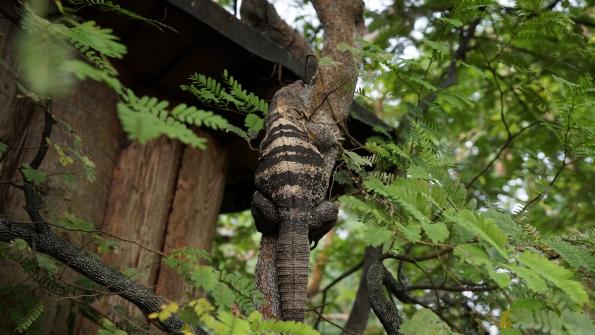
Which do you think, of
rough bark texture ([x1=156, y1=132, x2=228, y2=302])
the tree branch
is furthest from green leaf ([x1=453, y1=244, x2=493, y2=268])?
rough bark texture ([x1=156, y1=132, x2=228, y2=302])

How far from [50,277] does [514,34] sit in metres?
2.84

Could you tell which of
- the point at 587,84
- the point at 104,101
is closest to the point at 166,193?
the point at 104,101

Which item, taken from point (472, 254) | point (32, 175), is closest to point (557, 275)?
point (472, 254)

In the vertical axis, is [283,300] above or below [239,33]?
below

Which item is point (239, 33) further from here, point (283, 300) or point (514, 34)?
point (283, 300)

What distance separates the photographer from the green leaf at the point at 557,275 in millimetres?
2020

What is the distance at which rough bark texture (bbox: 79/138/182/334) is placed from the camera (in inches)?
169

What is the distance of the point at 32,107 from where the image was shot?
3.89 meters

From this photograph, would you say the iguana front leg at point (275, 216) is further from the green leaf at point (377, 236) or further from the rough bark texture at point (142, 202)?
the rough bark texture at point (142, 202)

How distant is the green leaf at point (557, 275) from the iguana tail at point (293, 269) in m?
0.90

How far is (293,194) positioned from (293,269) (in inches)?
13.0

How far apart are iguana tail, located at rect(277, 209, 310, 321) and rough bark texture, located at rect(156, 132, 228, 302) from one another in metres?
1.93

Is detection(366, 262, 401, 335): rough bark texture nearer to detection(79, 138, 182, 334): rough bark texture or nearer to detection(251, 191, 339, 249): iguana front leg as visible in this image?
detection(251, 191, 339, 249): iguana front leg

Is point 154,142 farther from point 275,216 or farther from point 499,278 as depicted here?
point 499,278
